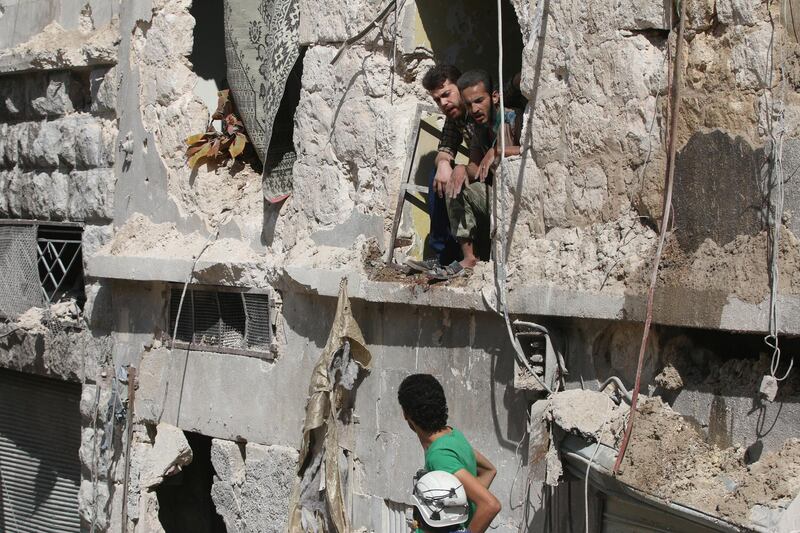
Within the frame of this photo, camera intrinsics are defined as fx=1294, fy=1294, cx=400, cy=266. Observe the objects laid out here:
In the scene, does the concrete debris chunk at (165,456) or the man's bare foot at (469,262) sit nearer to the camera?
the man's bare foot at (469,262)

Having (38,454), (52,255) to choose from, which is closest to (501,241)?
(52,255)

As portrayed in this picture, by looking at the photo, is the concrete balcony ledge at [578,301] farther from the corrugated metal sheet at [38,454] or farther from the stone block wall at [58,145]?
the corrugated metal sheet at [38,454]

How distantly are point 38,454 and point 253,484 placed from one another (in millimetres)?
3011

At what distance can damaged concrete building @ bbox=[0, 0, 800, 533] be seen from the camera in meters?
5.43

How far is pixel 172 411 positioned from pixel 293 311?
5.02 feet

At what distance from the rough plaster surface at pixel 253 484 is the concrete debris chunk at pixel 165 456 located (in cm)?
46

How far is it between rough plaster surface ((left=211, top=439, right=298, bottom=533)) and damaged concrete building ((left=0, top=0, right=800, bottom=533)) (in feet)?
0.07

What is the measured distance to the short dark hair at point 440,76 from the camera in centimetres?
704

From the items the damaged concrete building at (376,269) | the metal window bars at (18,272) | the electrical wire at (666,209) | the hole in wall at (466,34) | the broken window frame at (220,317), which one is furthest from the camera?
the metal window bars at (18,272)

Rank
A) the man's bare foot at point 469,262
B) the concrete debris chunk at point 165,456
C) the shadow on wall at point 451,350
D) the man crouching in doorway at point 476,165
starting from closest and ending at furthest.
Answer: the shadow on wall at point 451,350 → the man crouching in doorway at point 476,165 → the man's bare foot at point 469,262 → the concrete debris chunk at point 165,456

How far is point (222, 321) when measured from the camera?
339 inches

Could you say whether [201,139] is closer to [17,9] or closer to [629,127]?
[17,9]

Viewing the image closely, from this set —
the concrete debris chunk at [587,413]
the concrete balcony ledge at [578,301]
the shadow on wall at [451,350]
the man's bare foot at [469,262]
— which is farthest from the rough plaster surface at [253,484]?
the concrete debris chunk at [587,413]

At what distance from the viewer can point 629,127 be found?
5902mm
